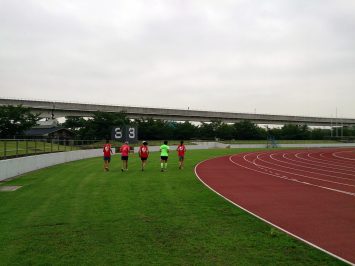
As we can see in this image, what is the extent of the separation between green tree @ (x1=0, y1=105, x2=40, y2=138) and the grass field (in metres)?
37.6

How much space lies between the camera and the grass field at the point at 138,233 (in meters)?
6.45

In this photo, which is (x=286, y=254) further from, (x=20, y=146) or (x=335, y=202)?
(x=20, y=146)

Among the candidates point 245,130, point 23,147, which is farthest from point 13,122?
point 245,130

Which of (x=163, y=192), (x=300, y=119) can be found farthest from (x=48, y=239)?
(x=300, y=119)

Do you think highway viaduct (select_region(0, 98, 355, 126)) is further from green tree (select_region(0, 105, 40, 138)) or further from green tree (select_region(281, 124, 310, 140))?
green tree (select_region(0, 105, 40, 138))

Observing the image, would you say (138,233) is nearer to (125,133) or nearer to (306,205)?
(306,205)

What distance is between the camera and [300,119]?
10919cm

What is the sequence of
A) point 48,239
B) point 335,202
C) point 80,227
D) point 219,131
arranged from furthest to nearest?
1. point 219,131
2. point 335,202
3. point 80,227
4. point 48,239

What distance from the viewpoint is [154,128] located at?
81.4 meters

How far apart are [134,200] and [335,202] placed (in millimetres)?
5835

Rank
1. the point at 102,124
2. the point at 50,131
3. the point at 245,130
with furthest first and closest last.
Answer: the point at 245,130
the point at 102,124
the point at 50,131

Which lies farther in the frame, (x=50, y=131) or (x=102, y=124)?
(x=102, y=124)

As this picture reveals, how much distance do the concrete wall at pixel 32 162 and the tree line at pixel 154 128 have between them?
16274 millimetres

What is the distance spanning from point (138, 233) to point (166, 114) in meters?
78.5
